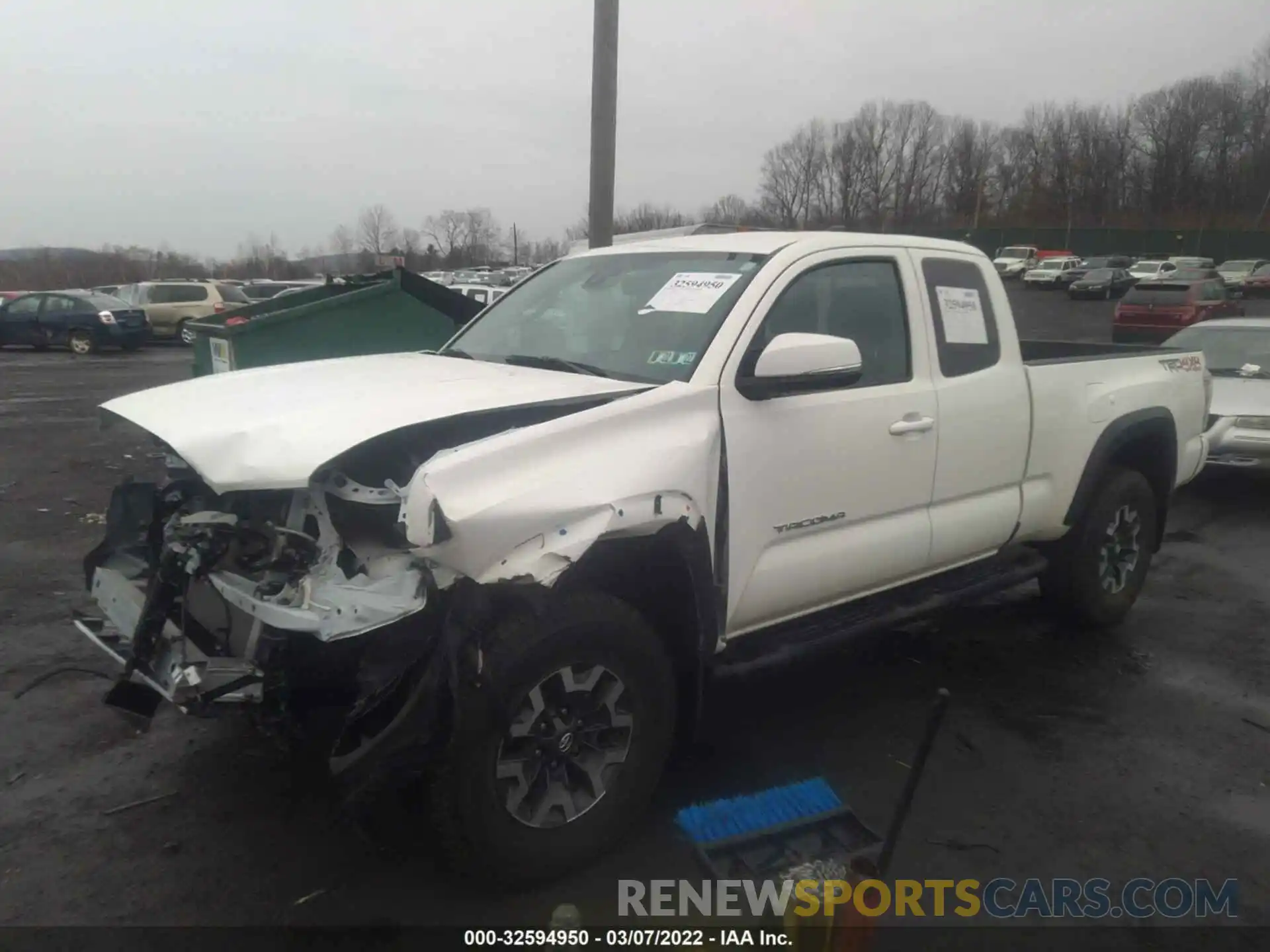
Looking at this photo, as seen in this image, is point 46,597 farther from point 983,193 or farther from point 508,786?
point 983,193

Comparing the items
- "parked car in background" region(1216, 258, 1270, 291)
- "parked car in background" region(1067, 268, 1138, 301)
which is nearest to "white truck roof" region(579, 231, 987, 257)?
"parked car in background" region(1067, 268, 1138, 301)

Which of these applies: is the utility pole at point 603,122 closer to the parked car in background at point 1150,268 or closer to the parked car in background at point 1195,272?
the parked car in background at point 1195,272

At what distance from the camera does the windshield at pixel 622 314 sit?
3.50m

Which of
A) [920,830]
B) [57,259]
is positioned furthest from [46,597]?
[57,259]

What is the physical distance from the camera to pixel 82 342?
76.3ft

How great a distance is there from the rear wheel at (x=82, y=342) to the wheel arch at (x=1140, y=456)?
2382 centimetres

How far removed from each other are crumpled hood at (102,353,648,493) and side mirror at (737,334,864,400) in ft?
1.26

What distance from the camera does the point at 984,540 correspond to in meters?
4.42

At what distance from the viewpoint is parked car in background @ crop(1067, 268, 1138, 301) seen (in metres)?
40.7

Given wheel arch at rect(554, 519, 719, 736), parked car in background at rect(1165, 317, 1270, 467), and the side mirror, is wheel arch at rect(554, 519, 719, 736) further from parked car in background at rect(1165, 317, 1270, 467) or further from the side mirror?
parked car in background at rect(1165, 317, 1270, 467)

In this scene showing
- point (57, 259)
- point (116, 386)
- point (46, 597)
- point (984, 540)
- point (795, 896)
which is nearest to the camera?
point (795, 896)

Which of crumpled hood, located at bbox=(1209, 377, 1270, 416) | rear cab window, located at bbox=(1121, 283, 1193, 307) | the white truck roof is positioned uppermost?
the white truck roof

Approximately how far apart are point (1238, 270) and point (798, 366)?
1980 inches

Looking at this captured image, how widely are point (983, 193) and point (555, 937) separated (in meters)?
82.1
